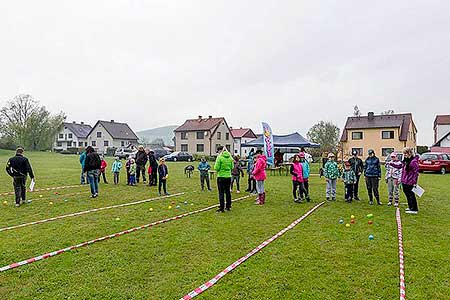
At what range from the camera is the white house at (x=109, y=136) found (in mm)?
76375

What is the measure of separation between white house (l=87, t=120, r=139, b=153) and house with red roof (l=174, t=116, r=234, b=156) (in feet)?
52.3

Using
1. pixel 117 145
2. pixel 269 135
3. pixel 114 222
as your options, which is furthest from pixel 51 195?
pixel 117 145

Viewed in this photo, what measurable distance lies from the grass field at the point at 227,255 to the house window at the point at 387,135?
1607 inches

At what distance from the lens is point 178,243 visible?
6402 millimetres

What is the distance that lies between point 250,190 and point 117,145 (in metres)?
67.3

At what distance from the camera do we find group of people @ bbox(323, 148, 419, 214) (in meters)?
9.18

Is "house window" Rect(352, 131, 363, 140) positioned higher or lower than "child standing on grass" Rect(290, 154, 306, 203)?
higher

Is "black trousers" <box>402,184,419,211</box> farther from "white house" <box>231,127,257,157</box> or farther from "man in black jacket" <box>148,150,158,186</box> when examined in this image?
"white house" <box>231,127,257,157</box>

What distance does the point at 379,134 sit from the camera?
48.1m

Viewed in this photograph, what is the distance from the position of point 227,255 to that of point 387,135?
155 ft

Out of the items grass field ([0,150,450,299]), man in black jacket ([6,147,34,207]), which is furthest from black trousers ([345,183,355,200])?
man in black jacket ([6,147,34,207])

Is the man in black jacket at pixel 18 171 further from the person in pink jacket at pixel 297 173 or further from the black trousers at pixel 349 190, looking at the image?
the black trousers at pixel 349 190

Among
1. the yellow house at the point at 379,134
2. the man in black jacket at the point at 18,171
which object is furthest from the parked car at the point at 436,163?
the man in black jacket at the point at 18,171

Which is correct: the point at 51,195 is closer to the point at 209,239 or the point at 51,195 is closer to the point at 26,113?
the point at 209,239
